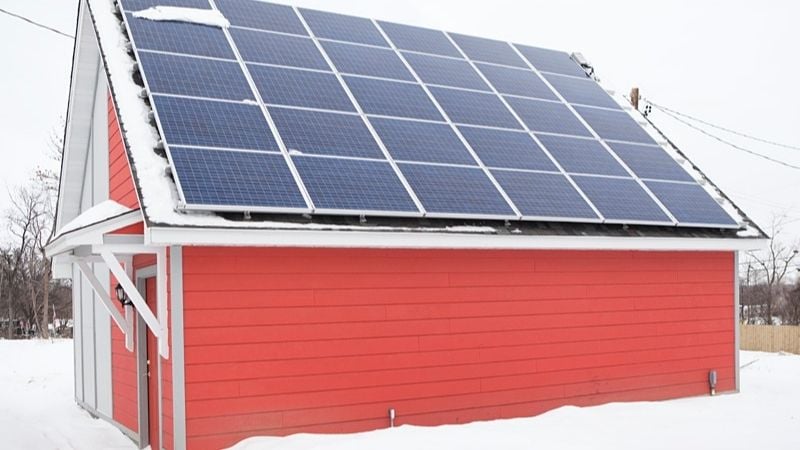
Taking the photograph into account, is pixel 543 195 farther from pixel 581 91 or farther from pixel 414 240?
pixel 581 91

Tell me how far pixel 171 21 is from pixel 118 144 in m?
1.81

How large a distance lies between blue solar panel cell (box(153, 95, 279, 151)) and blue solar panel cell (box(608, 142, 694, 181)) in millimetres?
5822

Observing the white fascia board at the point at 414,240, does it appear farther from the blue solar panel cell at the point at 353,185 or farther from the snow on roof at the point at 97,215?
the snow on roof at the point at 97,215

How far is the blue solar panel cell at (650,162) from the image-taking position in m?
12.6

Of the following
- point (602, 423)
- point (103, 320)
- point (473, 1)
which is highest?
point (473, 1)

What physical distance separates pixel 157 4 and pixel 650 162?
7646 millimetres

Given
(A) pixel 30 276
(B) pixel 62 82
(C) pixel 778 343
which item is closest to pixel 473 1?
(B) pixel 62 82

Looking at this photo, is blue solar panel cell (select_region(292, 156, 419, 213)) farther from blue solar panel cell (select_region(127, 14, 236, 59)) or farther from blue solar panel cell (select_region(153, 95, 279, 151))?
blue solar panel cell (select_region(127, 14, 236, 59))

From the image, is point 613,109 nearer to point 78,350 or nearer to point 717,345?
point 717,345

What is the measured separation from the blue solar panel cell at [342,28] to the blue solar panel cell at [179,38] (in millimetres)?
1773

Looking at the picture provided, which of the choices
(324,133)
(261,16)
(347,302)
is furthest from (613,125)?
(347,302)

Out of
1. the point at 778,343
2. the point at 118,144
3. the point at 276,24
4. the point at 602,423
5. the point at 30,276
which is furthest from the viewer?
the point at 30,276

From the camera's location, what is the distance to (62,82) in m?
59.6

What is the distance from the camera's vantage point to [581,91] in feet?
47.0
